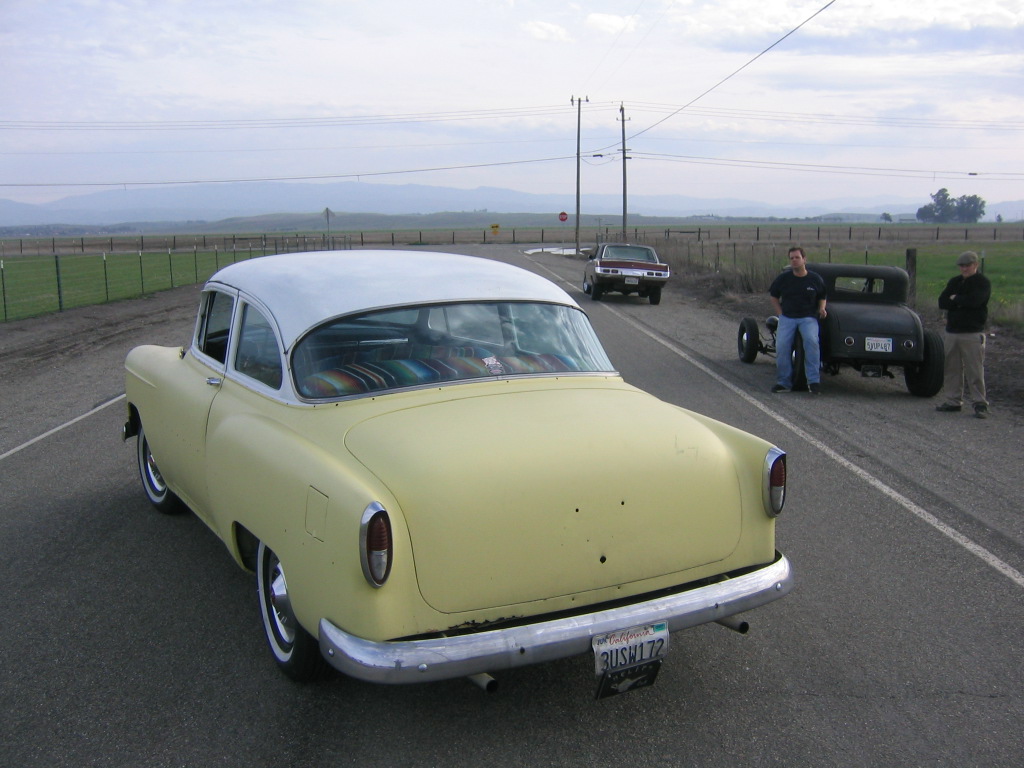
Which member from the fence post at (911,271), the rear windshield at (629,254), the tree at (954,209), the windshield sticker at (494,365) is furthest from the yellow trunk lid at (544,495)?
the tree at (954,209)

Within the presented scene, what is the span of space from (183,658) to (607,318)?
16.5 metres

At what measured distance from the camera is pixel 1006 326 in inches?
632

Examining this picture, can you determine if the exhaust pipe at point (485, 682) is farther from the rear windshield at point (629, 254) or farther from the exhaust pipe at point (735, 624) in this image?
the rear windshield at point (629, 254)

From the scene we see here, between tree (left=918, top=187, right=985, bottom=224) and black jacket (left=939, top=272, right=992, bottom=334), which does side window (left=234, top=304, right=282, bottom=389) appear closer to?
black jacket (left=939, top=272, right=992, bottom=334)

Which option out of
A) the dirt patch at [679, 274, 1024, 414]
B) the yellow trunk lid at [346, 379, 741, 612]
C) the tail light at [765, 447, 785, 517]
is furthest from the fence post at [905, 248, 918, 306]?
the yellow trunk lid at [346, 379, 741, 612]

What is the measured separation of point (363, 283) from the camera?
4520 mm

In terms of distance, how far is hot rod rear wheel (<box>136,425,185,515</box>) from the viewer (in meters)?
5.98

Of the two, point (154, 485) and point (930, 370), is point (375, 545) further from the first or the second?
point (930, 370)

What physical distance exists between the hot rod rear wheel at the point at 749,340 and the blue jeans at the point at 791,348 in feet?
6.33

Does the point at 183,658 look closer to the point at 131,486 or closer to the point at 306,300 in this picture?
the point at 306,300

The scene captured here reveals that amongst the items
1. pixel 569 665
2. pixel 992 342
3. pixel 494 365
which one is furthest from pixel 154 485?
pixel 992 342

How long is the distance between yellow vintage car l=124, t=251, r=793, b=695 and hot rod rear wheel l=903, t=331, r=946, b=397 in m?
7.31

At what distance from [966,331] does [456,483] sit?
844 centimetres

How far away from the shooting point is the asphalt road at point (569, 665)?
133 inches
